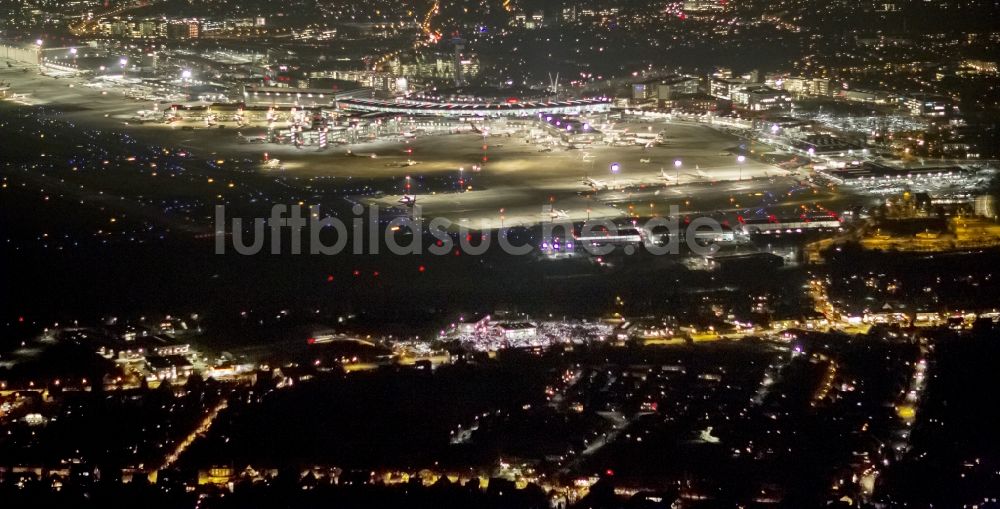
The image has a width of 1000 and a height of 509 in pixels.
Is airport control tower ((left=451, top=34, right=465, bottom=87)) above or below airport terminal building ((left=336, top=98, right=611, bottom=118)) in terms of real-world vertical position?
above

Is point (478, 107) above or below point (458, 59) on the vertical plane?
below

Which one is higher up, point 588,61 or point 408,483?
point 588,61

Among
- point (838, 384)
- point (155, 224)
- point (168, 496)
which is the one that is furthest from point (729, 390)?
point (155, 224)

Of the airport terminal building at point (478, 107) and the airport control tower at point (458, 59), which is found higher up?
the airport control tower at point (458, 59)

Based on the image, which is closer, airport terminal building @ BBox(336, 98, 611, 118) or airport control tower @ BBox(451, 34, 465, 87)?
airport terminal building @ BBox(336, 98, 611, 118)

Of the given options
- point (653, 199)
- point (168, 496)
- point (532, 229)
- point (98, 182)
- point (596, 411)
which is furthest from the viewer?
point (98, 182)

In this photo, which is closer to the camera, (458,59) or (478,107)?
(478,107)

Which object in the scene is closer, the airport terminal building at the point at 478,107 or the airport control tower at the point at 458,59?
the airport terminal building at the point at 478,107

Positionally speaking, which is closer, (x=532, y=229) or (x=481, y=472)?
(x=481, y=472)

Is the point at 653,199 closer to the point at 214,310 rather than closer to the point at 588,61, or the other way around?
the point at 214,310

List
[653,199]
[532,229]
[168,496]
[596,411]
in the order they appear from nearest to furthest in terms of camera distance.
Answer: [168,496], [596,411], [532,229], [653,199]
